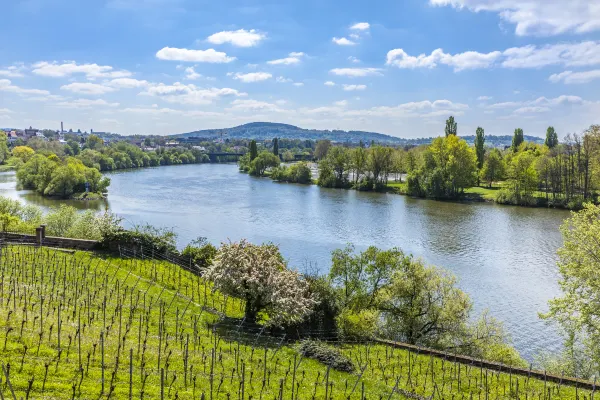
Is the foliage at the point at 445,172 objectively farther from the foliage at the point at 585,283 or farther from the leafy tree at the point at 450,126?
the foliage at the point at 585,283

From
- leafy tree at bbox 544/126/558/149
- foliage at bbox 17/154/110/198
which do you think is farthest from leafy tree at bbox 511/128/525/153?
foliage at bbox 17/154/110/198

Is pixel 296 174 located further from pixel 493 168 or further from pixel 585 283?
pixel 585 283

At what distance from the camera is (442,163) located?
89.6 metres

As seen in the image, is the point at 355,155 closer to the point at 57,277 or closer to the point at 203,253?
the point at 203,253

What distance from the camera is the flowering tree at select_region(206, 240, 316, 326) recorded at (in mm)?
18797

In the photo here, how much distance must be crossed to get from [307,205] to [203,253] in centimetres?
4744

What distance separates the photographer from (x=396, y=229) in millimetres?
55719

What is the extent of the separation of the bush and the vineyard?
0.90 feet

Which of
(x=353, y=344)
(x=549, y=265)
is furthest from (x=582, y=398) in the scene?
(x=549, y=265)

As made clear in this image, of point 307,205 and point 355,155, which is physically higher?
point 355,155

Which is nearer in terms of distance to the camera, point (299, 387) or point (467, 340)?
point (299, 387)

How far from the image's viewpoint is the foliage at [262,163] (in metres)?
131

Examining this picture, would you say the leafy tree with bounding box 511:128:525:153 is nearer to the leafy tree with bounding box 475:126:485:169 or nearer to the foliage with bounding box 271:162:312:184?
the leafy tree with bounding box 475:126:485:169

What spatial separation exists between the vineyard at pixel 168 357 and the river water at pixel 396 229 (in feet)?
35.8
